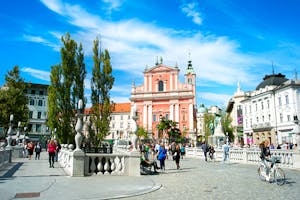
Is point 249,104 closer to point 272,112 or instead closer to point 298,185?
point 272,112

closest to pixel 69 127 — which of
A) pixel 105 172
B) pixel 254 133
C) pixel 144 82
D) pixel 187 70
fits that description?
pixel 105 172

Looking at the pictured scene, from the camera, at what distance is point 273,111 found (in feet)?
173

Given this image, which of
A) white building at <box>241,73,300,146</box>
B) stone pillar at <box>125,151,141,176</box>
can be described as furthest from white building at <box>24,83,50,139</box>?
stone pillar at <box>125,151,141,176</box>

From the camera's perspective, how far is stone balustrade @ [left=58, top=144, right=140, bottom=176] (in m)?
12.2

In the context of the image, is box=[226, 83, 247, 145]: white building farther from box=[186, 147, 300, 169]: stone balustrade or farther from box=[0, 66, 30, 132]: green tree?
box=[0, 66, 30, 132]: green tree

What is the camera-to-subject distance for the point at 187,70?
310 feet

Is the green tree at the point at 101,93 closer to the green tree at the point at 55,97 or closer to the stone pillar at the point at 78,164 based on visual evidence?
the green tree at the point at 55,97

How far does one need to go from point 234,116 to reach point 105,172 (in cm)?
6976

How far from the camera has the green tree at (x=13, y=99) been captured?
36.6 metres

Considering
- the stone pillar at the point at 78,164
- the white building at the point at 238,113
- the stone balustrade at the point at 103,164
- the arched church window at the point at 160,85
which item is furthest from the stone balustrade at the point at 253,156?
the arched church window at the point at 160,85

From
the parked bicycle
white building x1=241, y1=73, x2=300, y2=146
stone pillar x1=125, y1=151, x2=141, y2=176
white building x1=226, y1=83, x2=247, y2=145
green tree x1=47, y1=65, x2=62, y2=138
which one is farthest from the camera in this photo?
white building x1=226, y1=83, x2=247, y2=145

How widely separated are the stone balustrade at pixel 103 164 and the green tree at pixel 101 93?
9.53 m

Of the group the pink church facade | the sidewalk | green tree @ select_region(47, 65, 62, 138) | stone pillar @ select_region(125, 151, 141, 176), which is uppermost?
the pink church facade

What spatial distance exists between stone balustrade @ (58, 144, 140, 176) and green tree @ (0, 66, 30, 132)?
27816mm
